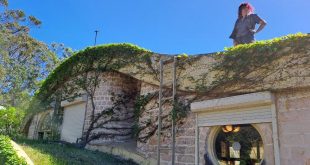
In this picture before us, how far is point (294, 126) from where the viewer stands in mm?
5527

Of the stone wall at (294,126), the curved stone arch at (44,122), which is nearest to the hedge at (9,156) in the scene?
the stone wall at (294,126)

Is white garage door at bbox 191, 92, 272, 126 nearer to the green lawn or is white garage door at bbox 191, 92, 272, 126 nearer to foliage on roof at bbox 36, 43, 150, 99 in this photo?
the green lawn

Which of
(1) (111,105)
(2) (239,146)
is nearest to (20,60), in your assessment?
(1) (111,105)

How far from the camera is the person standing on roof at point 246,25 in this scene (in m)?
7.45

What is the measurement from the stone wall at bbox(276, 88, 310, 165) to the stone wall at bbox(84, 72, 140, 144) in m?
6.08

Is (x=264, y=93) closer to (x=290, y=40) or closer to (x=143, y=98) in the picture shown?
(x=290, y=40)

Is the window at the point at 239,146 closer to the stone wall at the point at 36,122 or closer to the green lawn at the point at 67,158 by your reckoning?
Result: the green lawn at the point at 67,158

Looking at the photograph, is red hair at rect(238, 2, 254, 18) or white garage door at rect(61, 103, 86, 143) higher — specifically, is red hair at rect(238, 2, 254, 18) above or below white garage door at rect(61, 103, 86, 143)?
above

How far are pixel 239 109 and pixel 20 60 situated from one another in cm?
2190

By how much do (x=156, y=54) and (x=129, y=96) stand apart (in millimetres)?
2689

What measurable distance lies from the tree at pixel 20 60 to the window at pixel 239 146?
58.7 ft

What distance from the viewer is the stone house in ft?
18.3

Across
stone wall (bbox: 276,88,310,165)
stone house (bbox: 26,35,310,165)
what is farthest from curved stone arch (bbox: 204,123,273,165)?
stone wall (bbox: 276,88,310,165)

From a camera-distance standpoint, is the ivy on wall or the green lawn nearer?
the ivy on wall
